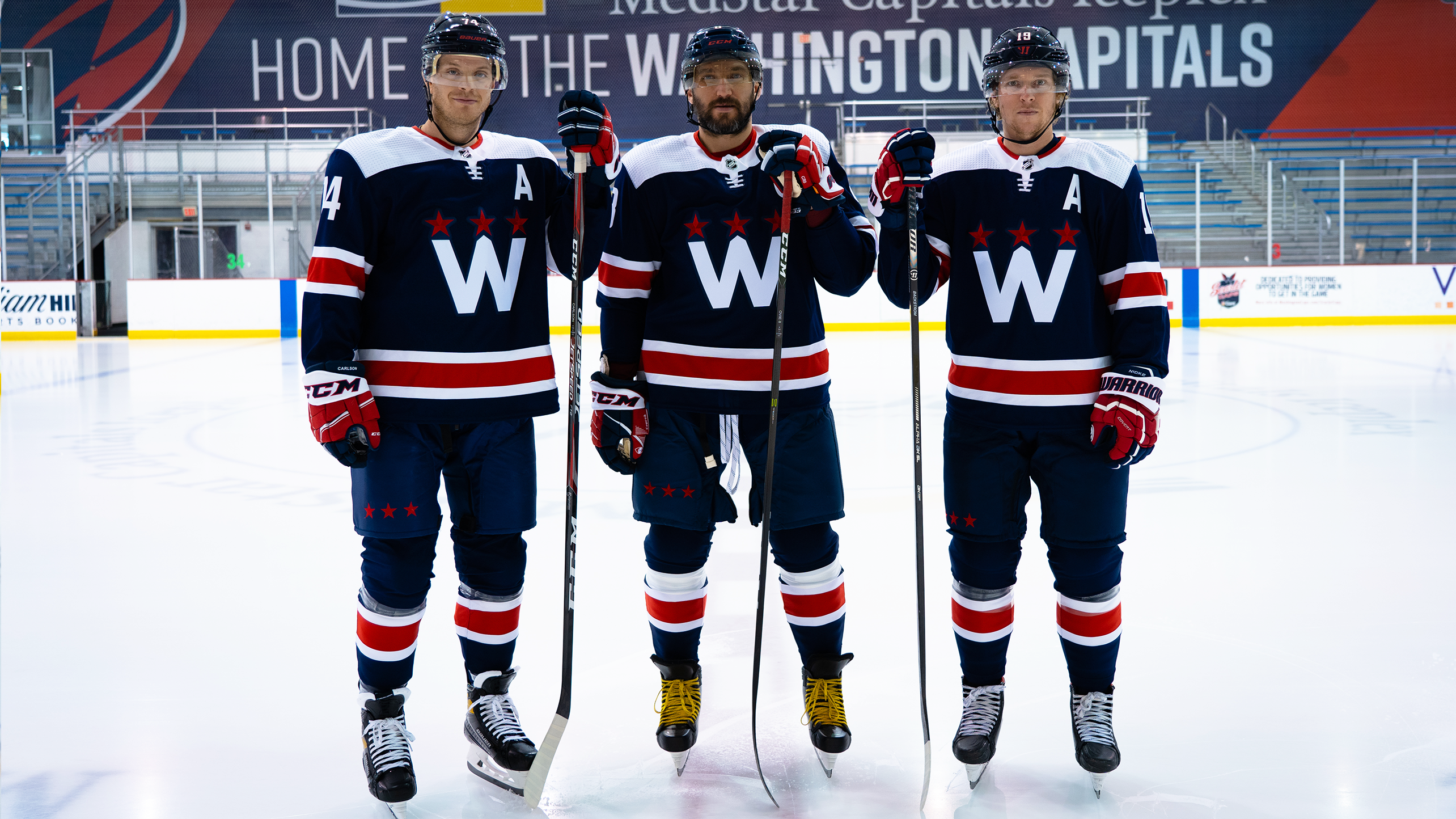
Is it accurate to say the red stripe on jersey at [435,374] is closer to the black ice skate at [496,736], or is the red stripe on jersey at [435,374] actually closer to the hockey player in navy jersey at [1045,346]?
the black ice skate at [496,736]

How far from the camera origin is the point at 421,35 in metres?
16.7

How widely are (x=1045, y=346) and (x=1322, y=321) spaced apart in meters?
12.5

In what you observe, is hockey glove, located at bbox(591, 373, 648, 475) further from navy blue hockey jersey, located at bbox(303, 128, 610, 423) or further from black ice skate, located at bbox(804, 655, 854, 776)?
black ice skate, located at bbox(804, 655, 854, 776)

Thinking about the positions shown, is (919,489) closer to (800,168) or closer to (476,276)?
(800,168)

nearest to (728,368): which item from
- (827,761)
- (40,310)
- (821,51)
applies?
(827,761)

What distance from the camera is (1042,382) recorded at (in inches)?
78.8

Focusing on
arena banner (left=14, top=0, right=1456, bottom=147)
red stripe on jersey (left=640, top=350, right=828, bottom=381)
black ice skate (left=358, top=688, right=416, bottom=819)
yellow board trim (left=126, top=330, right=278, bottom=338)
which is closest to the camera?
black ice skate (left=358, top=688, right=416, bottom=819)

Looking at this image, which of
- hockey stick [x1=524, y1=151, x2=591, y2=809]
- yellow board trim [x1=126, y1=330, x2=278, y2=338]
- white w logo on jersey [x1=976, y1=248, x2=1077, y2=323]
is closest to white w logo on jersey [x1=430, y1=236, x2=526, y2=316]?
hockey stick [x1=524, y1=151, x2=591, y2=809]

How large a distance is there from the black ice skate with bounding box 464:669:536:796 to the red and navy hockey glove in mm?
485

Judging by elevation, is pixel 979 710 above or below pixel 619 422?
below

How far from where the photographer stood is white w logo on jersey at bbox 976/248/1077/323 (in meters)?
2.00

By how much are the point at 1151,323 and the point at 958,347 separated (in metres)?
0.33

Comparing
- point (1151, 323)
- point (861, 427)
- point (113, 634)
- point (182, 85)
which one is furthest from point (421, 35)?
point (1151, 323)

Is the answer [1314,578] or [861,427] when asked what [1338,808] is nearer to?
[1314,578]
